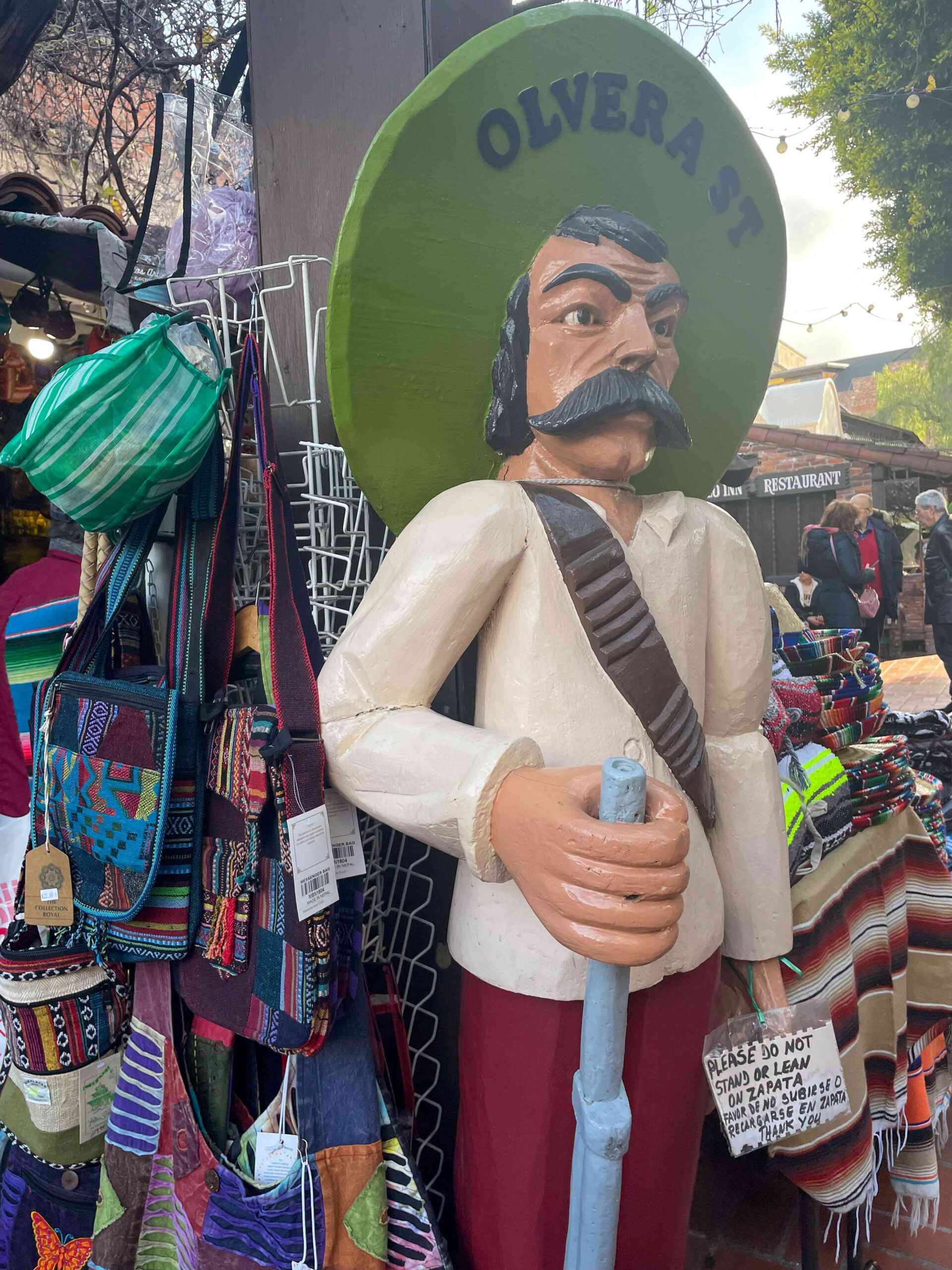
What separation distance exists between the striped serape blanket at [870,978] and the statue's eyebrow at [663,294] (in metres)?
1.07

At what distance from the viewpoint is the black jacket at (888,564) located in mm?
6582

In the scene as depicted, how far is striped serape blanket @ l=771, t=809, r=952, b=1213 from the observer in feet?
4.69

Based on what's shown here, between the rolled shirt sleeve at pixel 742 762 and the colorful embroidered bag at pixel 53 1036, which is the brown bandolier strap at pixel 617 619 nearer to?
the rolled shirt sleeve at pixel 742 762

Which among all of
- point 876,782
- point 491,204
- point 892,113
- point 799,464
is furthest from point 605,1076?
point 892,113

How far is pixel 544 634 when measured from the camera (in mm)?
992

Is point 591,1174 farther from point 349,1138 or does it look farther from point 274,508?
point 274,508

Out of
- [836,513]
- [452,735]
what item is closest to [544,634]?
[452,735]

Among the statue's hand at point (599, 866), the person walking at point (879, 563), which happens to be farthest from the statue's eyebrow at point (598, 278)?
the person walking at point (879, 563)

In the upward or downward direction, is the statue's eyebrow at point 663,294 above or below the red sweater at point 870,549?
above

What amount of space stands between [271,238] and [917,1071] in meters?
2.13

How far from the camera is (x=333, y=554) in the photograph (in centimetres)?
124

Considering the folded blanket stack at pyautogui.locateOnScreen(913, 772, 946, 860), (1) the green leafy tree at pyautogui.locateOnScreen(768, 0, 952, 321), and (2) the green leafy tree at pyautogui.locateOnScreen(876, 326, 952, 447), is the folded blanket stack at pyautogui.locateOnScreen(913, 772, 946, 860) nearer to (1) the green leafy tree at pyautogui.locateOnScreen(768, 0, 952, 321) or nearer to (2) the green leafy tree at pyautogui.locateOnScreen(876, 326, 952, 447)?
(1) the green leafy tree at pyautogui.locateOnScreen(768, 0, 952, 321)

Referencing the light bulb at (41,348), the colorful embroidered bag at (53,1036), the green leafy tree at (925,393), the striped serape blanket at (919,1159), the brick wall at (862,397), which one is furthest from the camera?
the brick wall at (862,397)

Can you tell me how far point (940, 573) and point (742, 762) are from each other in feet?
16.4
